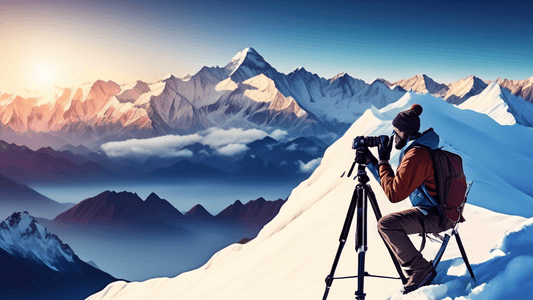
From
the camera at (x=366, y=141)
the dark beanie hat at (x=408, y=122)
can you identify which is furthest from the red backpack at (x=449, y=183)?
the camera at (x=366, y=141)

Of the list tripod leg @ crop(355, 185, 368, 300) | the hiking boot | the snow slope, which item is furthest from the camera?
the snow slope

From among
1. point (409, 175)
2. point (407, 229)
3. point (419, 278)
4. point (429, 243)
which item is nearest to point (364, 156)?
point (409, 175)

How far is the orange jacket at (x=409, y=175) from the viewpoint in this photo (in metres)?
3.64

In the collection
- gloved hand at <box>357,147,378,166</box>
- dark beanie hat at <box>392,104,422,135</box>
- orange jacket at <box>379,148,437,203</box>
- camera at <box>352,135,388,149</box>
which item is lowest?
orange jacket at <box>379,148,437,203</box>

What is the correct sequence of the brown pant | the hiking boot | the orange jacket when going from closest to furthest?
the orange jacket → the brown pant → the hiking boot

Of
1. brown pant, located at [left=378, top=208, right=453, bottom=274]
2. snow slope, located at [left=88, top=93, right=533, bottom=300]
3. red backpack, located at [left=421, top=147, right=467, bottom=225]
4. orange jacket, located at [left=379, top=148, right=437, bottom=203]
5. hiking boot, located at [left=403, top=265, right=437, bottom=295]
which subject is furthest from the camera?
snow slope, located at [left=88, top=93, right=533, bottom=300]

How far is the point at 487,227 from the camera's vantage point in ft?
25.6

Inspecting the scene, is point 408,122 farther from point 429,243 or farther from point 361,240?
point 429,243

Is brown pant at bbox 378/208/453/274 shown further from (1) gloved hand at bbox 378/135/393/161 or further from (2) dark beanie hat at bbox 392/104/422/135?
(2) dark beanie hat at bbox 392/104/422/135

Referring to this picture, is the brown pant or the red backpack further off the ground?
the red backpack

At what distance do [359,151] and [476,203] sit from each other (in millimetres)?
7478

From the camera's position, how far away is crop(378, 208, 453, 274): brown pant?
152 inches

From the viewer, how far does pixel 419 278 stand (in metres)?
4.01

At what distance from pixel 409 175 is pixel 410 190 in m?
0.14
